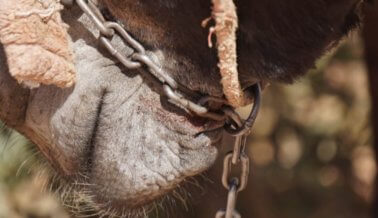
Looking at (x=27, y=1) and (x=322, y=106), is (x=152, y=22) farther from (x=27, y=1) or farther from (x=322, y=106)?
(x=322, y=106)

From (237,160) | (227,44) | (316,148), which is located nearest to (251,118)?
(237,160)

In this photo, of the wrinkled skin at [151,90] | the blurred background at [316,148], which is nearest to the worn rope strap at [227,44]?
the wrinkled skin at [151,90]

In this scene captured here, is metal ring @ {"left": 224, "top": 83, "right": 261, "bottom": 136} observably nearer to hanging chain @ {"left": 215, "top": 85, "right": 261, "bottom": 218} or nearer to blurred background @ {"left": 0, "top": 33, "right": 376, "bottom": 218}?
hanging chain @ {"left": 215, "top": 85, "right": 261, "bottom": 218}

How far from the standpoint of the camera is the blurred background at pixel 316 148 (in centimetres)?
375

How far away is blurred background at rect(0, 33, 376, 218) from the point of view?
3.75 meters

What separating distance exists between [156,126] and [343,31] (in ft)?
0.98

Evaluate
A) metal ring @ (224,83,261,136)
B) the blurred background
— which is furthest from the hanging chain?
the blurred background

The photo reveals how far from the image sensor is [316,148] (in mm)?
3977

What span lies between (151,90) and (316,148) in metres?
2.71

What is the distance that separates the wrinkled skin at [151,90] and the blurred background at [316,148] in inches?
87.6

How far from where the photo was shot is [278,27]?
1260 mm

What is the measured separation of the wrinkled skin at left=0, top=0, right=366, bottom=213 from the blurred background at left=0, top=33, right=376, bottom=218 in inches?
87.6

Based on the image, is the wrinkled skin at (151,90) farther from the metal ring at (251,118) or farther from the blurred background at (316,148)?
the blurred background at (316,148)

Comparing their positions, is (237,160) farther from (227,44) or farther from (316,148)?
(316,148)
